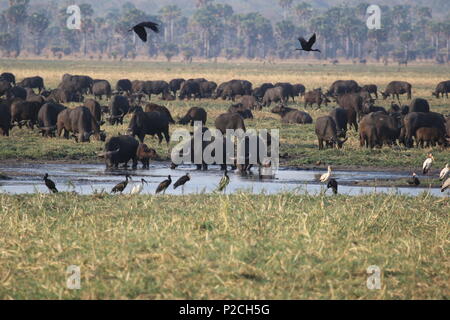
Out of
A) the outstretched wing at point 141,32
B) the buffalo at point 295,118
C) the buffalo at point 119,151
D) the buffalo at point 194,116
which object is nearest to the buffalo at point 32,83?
the buffalo at point 194,116

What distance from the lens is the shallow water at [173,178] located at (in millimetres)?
15586

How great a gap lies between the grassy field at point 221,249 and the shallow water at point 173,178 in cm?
365

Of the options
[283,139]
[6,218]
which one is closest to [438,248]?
[6,218]

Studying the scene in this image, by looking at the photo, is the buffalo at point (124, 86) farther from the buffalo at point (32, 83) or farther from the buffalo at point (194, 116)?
the buffalo at point (194, 116)

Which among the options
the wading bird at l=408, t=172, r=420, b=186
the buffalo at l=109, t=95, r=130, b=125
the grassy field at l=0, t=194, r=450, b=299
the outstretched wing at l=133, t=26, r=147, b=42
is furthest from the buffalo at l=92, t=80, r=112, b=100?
the grassy field at l=0, t=194, r=450, b=299

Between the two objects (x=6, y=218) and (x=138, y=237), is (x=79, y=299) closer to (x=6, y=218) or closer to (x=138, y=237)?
(x=138, y=237)

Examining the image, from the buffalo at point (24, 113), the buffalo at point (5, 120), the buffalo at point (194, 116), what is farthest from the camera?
the buffalo at point (194, 116)

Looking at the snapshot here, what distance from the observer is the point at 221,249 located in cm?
874

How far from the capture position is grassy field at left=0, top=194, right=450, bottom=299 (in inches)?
301

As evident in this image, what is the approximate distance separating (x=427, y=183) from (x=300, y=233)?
810 cm

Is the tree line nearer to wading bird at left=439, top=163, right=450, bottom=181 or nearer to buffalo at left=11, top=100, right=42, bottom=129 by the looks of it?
buffalo at left=11, top=100, right=42, bottom=129

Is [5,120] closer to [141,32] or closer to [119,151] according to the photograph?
[119,151]

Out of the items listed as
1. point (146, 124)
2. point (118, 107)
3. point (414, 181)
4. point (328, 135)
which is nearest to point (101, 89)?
point (118, 107)

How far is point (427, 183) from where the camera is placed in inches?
667
